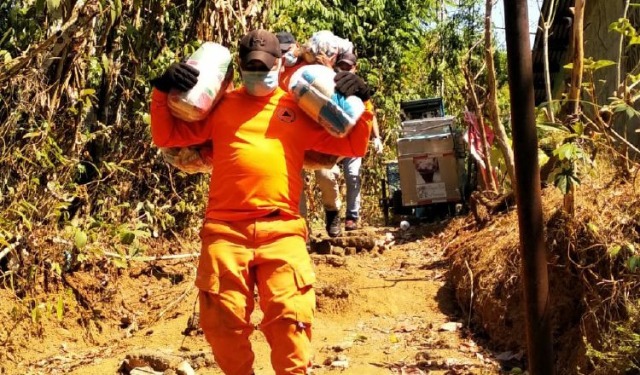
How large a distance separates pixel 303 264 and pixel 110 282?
3.12m

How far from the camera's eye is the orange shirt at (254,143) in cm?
371

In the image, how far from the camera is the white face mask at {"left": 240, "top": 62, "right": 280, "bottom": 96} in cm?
384

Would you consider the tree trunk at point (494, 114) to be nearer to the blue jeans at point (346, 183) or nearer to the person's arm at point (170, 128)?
the blue jeans at point (346, 183)

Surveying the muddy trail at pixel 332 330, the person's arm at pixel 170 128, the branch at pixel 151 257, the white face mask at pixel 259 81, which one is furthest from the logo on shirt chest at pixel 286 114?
the branch at pixel 151 257

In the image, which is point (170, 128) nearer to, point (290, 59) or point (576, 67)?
point (290, 59)

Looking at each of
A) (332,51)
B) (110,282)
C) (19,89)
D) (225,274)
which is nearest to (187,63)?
(225,274)

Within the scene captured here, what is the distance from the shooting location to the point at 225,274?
3.60 m

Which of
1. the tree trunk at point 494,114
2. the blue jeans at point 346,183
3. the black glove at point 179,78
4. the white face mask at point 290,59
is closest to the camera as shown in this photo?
the black glove at point 179,78

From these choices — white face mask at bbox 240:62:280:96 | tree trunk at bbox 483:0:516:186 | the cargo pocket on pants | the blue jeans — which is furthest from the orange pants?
tree trunk at bbox 483:0:516:186

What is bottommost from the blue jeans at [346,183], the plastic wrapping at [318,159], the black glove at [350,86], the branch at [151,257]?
the branch at [151,257]

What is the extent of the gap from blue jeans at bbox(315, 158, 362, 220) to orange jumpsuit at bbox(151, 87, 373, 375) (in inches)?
109

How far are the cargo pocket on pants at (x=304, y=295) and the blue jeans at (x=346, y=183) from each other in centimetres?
299

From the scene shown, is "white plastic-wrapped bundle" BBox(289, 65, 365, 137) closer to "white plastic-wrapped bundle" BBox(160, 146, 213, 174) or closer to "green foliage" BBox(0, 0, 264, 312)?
"white plastic-wrapped bundle" BBox(160, 146, 213, 174)

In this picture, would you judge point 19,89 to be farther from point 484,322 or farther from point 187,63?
point 484,322
